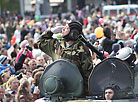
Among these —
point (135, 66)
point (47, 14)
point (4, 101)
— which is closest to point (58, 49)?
point (135, 66)

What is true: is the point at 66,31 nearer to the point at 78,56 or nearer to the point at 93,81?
the point at 78,56

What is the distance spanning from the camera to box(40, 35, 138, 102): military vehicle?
5.61 meters

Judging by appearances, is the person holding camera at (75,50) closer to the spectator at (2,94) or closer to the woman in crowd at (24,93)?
the spectator at (2,94)

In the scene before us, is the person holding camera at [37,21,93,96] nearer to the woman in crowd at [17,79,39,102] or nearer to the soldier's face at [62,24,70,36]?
the soldier's face at [62,24,70,36]

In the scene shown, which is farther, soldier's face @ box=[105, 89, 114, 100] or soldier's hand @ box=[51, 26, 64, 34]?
soldier's hand @ box=[51, 26, 64, 34]

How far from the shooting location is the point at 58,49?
6500 millimetres

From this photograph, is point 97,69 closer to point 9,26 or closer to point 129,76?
point 129,76

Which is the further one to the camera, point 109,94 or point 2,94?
point 2,94

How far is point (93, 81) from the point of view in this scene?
Answer: 18.8 ft

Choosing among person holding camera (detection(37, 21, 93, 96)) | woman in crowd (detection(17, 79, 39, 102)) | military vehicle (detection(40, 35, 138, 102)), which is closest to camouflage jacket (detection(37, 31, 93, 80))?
person holding camera (detection(37, 21, 93, 96))

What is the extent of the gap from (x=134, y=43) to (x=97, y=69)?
17.5 ft

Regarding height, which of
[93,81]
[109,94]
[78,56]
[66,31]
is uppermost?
[66,31]

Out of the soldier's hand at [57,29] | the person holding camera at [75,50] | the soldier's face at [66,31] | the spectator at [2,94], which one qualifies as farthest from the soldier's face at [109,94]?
the spectator at [2,94]

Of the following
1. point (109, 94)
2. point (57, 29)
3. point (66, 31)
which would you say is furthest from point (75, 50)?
point (109, 94)
